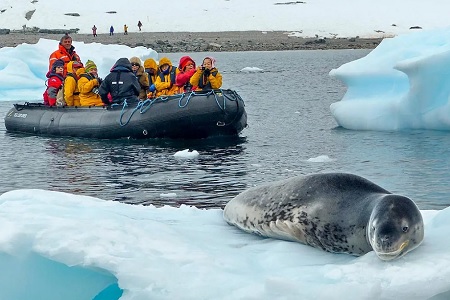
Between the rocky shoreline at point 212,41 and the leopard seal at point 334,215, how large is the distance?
41.7 m

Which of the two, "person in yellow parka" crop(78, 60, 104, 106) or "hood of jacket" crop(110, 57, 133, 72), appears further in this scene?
"person in yellow parka" crop(78, 60, 104, 106)

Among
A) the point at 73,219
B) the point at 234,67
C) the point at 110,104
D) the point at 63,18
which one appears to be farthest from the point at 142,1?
the point at 73,219

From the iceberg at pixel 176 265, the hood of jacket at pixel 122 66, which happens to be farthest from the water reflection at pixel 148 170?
the iceberg at pixel 176 265

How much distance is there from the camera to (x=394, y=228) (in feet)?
11.8

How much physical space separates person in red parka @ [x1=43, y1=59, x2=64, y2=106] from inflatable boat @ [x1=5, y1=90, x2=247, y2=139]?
574 mm

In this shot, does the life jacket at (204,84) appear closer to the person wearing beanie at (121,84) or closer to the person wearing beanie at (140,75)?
the person wearing beanie at (121,84)

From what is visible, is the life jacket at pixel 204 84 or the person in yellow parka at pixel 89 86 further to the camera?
the person in yellow parka at pixel 89 86

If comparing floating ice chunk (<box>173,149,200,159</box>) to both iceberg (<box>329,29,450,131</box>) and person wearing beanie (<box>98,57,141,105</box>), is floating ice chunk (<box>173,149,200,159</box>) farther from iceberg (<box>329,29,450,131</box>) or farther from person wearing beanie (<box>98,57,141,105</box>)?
iceberg (<box>329,29,450,131</box>)

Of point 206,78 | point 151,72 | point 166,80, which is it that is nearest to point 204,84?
point 206,78

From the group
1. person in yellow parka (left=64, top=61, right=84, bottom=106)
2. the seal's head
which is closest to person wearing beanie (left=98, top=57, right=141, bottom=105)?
person in yellow parka (left=64, top=61, right=84, bottom=106)

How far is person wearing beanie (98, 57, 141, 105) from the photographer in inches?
452

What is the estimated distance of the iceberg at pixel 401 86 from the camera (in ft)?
36.6

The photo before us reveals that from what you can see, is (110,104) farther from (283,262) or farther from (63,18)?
(63,18)

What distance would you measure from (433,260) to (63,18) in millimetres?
58356
